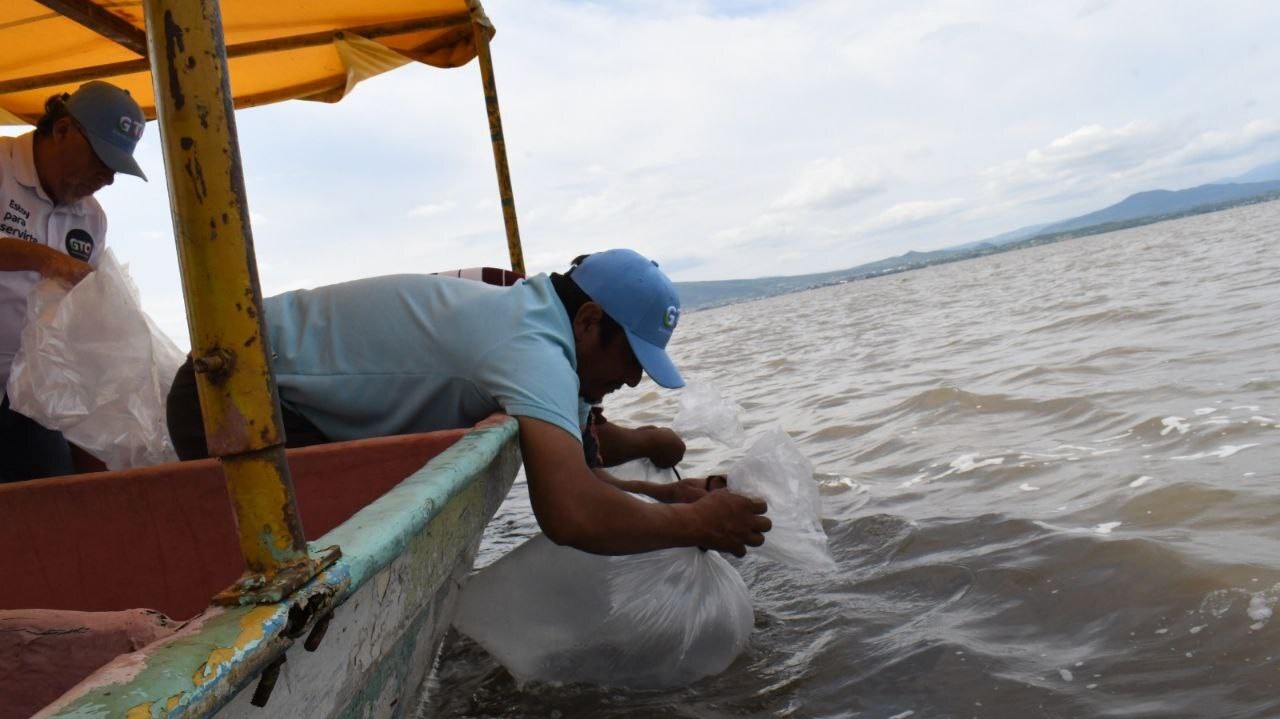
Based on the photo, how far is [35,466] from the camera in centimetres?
254

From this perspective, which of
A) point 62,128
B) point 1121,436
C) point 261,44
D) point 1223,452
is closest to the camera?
point 62,128

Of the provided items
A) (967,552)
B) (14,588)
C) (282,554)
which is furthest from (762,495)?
(14,588)

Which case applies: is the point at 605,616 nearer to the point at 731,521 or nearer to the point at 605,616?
the point at 605,616

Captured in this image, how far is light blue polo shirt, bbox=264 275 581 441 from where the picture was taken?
1.87 m

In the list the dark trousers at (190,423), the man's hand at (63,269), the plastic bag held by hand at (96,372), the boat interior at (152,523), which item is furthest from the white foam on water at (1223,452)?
the man's hand at (63,269)

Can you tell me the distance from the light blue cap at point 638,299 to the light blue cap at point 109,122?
5.08ft

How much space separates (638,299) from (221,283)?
49.8 inches

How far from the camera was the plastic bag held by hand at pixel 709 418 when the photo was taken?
8.79 feet

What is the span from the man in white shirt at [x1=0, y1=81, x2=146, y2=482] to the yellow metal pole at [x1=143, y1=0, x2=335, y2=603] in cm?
189

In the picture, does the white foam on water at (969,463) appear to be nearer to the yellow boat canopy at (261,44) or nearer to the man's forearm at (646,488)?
the man's forearm at (646,488)

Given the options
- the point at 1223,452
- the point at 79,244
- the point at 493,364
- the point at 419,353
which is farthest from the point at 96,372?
the point at 1223,452

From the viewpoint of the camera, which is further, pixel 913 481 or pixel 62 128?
pixel 913 481

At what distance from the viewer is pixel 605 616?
6.89 ft

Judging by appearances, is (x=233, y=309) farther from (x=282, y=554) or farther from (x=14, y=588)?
(x=14, y=588)
